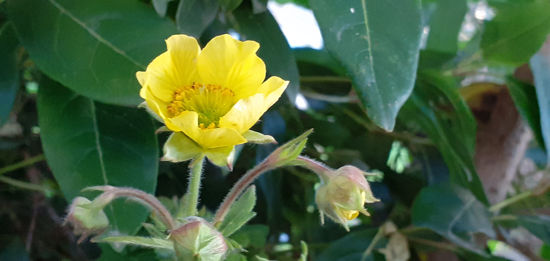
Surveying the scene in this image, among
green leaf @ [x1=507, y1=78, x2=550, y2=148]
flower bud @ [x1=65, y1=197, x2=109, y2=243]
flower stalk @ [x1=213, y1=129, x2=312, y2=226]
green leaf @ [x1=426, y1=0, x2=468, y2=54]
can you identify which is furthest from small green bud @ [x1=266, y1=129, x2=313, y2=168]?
green leaf @ [x1=426, y1=0, x2=468, y2=54]

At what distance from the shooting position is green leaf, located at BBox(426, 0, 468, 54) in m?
0.96

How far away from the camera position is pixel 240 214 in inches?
17.2


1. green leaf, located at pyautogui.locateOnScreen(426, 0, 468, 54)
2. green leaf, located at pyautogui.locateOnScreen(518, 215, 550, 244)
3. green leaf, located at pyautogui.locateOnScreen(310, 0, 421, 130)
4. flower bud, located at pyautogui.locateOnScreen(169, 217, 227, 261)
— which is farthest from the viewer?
green leaf, located at pyautogui.locateOnScreen(426, 0, 468, 54)

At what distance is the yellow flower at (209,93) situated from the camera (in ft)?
1.24

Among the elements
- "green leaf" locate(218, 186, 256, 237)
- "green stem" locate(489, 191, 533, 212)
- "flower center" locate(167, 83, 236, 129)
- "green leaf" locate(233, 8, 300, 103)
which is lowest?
"green stem" locate(489, 191, 533, 212)

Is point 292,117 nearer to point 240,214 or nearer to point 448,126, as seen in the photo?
point 448,126

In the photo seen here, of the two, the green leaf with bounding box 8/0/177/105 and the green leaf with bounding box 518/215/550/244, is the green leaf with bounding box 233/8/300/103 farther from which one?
the green leaf with bounding box 518/215/550/244

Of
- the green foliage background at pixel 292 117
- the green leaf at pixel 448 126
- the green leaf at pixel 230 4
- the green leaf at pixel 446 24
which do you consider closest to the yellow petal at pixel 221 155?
the green foliage background at pixel 292 117

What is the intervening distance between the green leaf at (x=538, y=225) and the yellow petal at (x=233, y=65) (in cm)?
55

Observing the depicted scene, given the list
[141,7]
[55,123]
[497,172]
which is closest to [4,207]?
[55,123]

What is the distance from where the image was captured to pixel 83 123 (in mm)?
600

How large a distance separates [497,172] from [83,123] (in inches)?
24.7

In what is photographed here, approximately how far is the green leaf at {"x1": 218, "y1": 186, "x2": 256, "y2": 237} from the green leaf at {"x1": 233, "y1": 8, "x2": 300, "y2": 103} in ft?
0.58

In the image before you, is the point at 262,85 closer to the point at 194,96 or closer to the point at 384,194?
the point at 194,96
